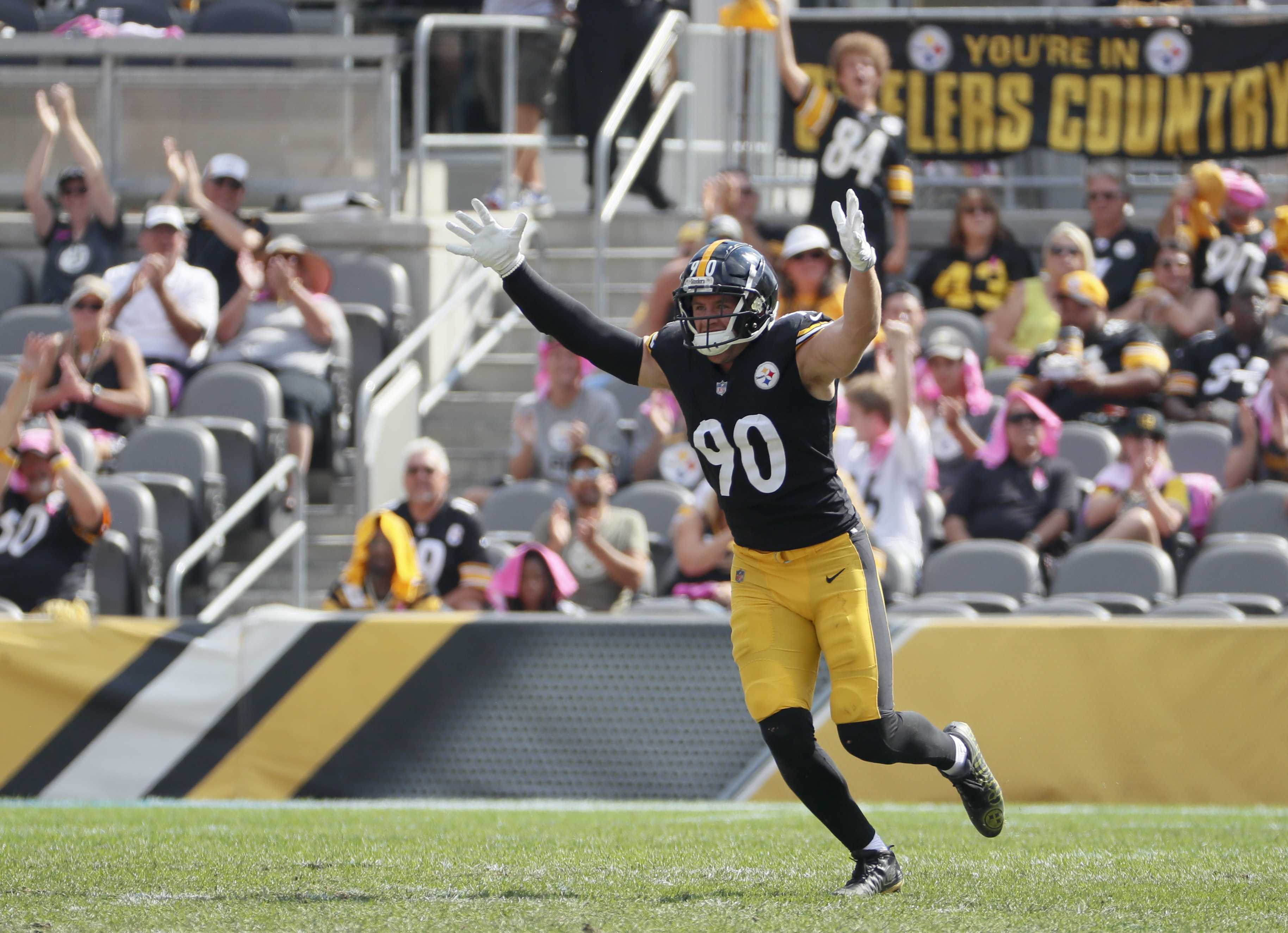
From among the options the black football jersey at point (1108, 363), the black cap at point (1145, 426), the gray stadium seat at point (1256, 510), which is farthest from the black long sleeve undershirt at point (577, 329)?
the black football jersey at point (1108, 363)

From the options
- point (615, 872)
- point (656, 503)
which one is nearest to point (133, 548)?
point (656, 503)

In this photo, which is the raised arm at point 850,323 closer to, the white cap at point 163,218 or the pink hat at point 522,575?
the pink hat at point 522,575

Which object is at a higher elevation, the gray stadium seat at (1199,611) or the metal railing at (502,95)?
the metal railing at (502,95)

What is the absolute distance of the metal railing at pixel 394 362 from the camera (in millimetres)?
11000

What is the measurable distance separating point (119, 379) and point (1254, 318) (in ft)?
22.1

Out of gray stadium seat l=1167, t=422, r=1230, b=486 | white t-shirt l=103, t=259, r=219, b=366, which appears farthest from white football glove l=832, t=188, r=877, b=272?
white t-shirt l=103, t=259, r=219, b=366

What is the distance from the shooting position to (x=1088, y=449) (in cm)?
1071

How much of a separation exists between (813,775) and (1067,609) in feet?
12.0

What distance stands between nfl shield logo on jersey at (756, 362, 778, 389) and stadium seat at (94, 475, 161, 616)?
17.1 ft

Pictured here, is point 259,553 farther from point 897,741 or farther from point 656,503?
point 897,741

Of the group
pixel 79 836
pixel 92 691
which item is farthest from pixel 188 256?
pixel 79 836

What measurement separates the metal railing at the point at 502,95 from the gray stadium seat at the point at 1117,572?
5571 millimetres

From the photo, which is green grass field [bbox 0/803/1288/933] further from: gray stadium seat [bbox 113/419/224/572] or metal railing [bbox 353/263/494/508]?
metal railing [bbox 353/263/494/508]

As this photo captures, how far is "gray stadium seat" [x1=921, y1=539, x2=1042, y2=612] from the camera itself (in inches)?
376
